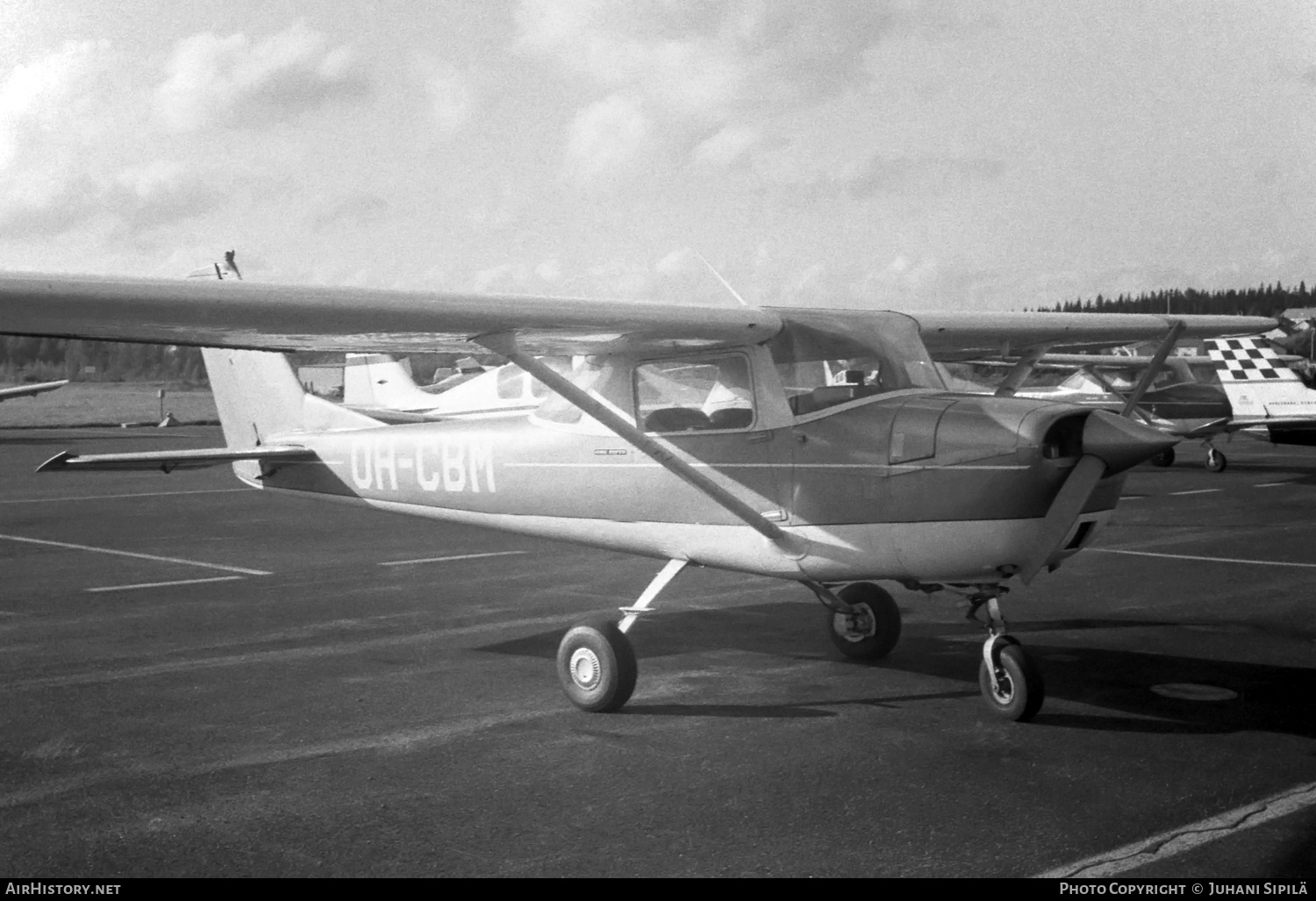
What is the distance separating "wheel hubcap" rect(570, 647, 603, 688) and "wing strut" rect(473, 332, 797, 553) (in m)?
1.07

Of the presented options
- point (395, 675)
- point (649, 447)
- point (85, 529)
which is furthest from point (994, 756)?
point (85, 529)

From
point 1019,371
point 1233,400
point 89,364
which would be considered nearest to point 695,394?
point 1019,371

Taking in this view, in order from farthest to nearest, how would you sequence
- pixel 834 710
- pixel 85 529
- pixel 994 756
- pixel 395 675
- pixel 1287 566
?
pixel 85 529 < pixel 1287 566 < pixel 395 675 < pixel 834 710 < pixel 994 756

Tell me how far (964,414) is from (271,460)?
219 inches

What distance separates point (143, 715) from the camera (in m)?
6.17

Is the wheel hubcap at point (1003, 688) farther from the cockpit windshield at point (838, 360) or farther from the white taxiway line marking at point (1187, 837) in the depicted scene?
the cockpit windshield at point (838, 360)

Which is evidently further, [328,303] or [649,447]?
[649,447]

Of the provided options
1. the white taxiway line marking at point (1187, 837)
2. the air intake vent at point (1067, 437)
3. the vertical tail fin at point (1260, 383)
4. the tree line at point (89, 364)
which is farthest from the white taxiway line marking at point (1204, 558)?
the tree line at point (89, 364)

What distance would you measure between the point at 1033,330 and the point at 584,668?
13.5 ft

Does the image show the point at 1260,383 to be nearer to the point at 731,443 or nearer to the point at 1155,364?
the point at 1155,364

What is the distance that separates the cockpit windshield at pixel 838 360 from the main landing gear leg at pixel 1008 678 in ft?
4.11

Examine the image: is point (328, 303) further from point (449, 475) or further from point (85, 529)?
point (85, 529)

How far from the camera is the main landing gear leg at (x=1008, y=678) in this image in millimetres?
5934

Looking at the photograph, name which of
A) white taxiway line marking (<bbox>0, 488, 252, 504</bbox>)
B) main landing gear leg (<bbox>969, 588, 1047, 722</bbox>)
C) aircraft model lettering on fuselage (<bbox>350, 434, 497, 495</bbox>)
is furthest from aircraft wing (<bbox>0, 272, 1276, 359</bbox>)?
white taxiway line marking (<bbox>0, 488, 252, 504</bbox>)
